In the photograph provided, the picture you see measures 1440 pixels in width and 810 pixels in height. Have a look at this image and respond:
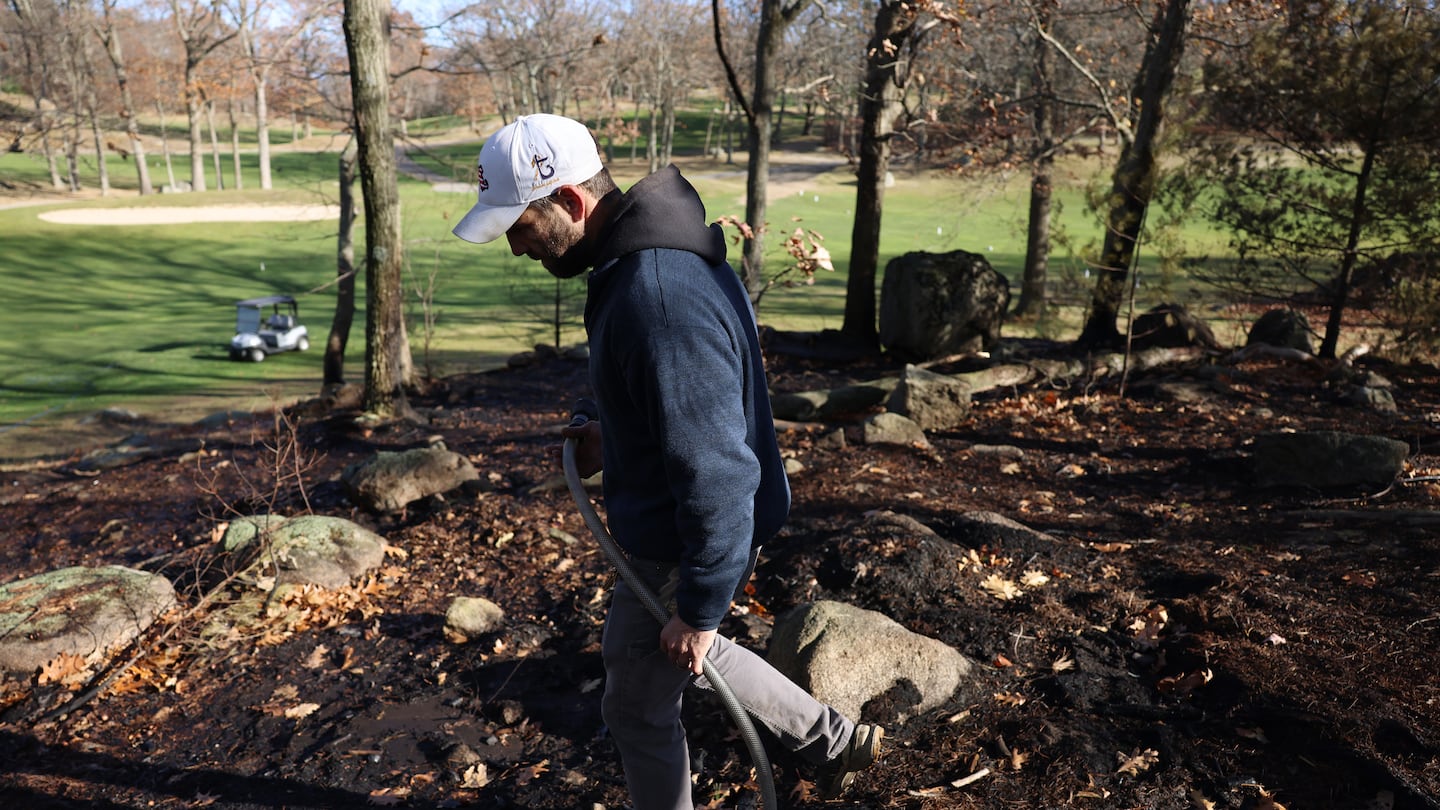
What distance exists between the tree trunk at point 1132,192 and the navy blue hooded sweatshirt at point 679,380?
8.41 metres

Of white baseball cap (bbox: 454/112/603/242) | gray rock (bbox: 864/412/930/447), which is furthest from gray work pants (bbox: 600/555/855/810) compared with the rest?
gray rock (bbox: 864/412/930/447)

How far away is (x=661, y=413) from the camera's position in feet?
7.34

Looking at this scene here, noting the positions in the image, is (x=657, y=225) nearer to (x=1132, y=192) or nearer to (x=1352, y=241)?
→ (x=1132, y=192)

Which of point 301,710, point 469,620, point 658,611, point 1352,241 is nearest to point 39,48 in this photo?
Answer: point 469,620

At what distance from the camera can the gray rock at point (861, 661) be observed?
3709 mm

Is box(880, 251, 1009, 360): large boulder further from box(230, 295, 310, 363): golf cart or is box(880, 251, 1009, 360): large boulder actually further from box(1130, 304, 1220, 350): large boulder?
box(230, 295, 310, 363): golf cart

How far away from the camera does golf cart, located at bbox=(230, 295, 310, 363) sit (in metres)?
19.0

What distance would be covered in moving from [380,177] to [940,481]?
617 centimetres

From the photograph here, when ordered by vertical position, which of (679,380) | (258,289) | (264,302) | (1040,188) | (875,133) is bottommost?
(258,289)

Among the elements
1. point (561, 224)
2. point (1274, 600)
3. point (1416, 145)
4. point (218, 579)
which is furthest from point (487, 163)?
point (1416, 145)

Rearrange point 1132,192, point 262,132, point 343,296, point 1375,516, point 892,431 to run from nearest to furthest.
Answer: point 1375,516
point 892,431
point 1132,192
point 343,296
point 262,132

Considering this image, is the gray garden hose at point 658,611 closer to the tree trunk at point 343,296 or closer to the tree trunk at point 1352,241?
the tree trunk at point 1352,241

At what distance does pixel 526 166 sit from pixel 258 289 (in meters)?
28.3

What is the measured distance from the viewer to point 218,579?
559 centimetres
